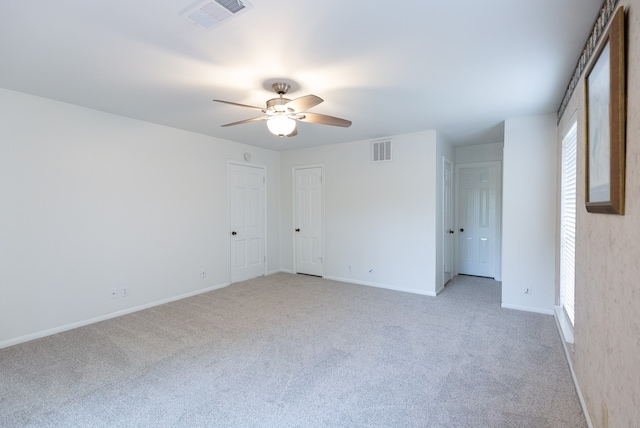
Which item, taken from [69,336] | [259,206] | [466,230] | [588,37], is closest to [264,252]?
[259,206]

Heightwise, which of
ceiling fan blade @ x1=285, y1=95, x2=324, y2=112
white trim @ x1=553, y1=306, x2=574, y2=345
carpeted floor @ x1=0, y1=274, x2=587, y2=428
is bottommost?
carpeted floor @ x1=0, y1=274, x2=587, y2=428

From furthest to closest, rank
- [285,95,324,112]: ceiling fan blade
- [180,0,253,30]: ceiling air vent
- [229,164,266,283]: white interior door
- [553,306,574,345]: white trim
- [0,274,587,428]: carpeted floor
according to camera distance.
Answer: [229,164,266,283]: white interior door
[553,306,574,345]: white trim
[285,95,324,112]: ceiling fan blade
[0,274,587,428]: carpeted floor
[180,0,253,30]: ceiling air vent

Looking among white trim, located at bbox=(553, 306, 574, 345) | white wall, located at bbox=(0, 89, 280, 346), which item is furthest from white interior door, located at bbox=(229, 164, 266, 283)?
white trim, located at bbox=(553, 306, 574, 345)

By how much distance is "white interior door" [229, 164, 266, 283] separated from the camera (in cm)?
525

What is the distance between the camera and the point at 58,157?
328 centimetres

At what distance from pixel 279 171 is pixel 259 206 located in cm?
88

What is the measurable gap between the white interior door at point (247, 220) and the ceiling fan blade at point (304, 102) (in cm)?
287

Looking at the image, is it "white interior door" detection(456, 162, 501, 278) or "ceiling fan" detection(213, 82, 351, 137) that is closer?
"ceiling fan" detection(213, 82, 351, 137)

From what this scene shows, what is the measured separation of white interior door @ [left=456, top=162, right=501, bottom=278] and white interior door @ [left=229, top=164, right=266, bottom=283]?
371 centimetres

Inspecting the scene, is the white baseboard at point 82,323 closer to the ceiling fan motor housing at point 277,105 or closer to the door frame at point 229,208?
the door frame at point 229,208

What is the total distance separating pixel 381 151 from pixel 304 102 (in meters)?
2.67

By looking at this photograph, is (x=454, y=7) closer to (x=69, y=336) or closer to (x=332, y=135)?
(x=332, y=135)

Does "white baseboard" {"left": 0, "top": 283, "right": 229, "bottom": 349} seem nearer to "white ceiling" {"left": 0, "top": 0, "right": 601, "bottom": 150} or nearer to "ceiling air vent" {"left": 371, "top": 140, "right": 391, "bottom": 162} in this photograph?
"white ceiling" {"left": 0, "top": 0, "right": 601, "bottom": 150}

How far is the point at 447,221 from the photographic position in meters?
5.14
